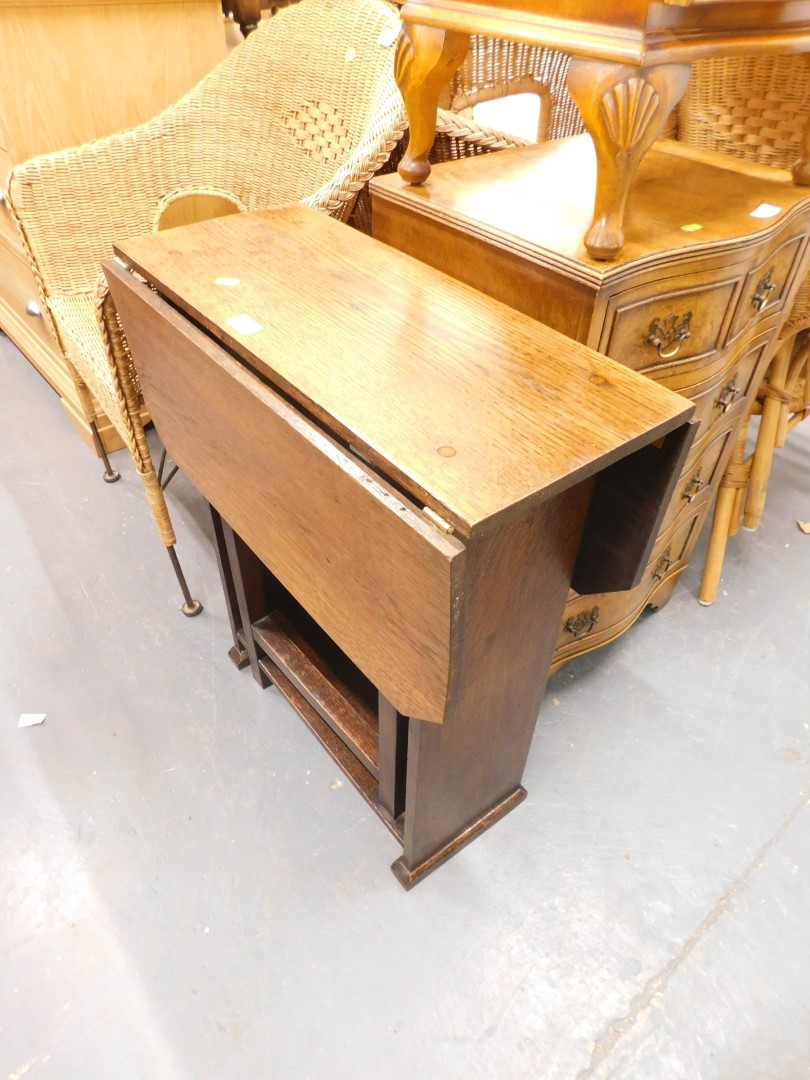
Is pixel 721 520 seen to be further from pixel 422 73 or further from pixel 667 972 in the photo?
pixel 422 73

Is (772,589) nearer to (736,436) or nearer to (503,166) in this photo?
(736,436)

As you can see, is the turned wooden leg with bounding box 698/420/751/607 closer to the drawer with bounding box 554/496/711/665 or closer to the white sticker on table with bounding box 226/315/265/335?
the drawer with bounding box 554/496/711/665

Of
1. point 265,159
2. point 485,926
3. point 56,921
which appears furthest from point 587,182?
point 56,921

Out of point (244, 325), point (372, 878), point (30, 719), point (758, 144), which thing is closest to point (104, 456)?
point (30, 719)

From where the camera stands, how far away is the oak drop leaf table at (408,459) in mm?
646

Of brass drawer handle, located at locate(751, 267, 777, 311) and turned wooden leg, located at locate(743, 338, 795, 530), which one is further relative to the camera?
turned wooden leg, located at locate(743, 338, 795, 530)

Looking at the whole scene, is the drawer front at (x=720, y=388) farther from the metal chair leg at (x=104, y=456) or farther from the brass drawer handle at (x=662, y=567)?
the metal chair leg at (x=104, y=456)

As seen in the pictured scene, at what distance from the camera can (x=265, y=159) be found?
5.32 ft

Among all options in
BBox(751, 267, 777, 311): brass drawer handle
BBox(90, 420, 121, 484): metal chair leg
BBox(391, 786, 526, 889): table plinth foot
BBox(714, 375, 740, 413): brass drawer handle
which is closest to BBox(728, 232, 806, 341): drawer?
BBox(751, 267, 777, 311): brass drawer handle

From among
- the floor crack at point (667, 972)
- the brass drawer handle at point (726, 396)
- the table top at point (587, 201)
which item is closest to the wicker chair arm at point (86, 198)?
the table top at point (587, 201)

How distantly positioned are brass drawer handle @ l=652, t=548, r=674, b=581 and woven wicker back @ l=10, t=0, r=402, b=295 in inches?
41.8

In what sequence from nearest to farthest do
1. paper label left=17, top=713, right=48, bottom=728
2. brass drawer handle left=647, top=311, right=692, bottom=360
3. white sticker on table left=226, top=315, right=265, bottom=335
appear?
1. white sticker on table left=226, top=315, right=265, bottom=335
2. brass drawer handle left=647, top=311, right=692, bottom=360
3. paper label left=17, top=713, right=48, bottom=728

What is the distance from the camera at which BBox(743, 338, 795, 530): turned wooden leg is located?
5.07 feet

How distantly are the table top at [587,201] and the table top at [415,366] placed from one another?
93 millimetres
